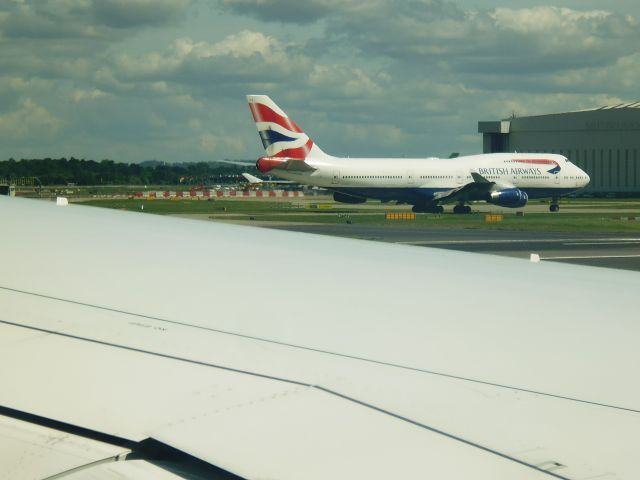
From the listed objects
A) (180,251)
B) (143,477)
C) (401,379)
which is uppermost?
(180,251)

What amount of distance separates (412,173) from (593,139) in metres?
73.5

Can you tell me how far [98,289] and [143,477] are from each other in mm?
1281

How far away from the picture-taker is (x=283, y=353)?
10.2 feet

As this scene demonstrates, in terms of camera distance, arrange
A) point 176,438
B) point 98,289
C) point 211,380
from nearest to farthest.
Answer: point 176,438
point 211,380
point 98,289

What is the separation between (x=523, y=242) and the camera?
3362cm

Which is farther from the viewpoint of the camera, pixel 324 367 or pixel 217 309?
pixel 217 309

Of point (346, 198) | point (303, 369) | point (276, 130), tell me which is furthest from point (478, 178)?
point (303, 369)

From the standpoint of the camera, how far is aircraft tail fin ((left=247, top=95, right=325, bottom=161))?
58719 millimetres

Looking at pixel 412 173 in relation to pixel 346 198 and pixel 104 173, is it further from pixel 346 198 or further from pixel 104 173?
pixel 104 173

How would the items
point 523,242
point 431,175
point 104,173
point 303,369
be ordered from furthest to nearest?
point 104,173 < point 431,175 < point 523,242 < point 303,369

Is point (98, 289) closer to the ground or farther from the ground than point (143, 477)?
farther from the ground

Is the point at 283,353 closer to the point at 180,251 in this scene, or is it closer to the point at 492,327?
the point at 492,327

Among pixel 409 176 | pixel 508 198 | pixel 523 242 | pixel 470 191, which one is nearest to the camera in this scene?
→ pixel 523 242

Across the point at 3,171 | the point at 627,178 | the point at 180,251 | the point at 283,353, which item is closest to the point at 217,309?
the point at 283,353
